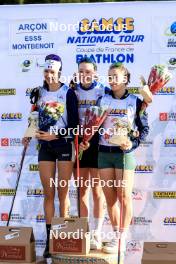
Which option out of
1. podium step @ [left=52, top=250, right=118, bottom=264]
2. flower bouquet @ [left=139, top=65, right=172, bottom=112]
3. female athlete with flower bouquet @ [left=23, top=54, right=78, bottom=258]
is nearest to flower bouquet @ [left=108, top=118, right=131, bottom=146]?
flower bouquet @ [left=139, top=65, right=172, bottom=112]

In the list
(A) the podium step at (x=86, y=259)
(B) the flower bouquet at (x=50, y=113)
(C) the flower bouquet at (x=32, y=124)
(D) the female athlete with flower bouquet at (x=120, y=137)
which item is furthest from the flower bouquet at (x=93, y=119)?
(A) the podium step at (x=86, y=259)

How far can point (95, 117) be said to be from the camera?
4.21m

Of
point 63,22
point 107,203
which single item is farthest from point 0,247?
point 63,22

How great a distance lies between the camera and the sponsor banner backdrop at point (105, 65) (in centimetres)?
448

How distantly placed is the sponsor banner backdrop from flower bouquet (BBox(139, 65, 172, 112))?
241 mm

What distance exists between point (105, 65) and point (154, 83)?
494 millimetres

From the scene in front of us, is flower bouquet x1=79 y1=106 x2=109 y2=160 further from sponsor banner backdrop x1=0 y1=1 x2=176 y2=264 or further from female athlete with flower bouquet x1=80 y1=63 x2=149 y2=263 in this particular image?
sponsor banner backdrop x1=0 y1=1 x2=176 y2=264

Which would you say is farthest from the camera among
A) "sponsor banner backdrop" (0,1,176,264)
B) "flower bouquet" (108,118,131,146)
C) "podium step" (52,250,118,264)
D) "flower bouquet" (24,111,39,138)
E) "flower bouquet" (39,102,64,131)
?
"sponsor banner backdrop" (0,1,176,264)

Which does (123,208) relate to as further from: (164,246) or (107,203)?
(164,246)

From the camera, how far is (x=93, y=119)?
13.8 feet

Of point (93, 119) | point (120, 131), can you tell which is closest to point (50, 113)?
point (93, 119)

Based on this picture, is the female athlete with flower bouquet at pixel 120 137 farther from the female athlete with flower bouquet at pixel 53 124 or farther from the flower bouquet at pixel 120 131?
the female athlete with flower bouquet at pixel 53 124

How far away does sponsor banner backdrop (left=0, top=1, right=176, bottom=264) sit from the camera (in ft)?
14.7

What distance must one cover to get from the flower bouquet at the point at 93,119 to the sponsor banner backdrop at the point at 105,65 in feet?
1.25
